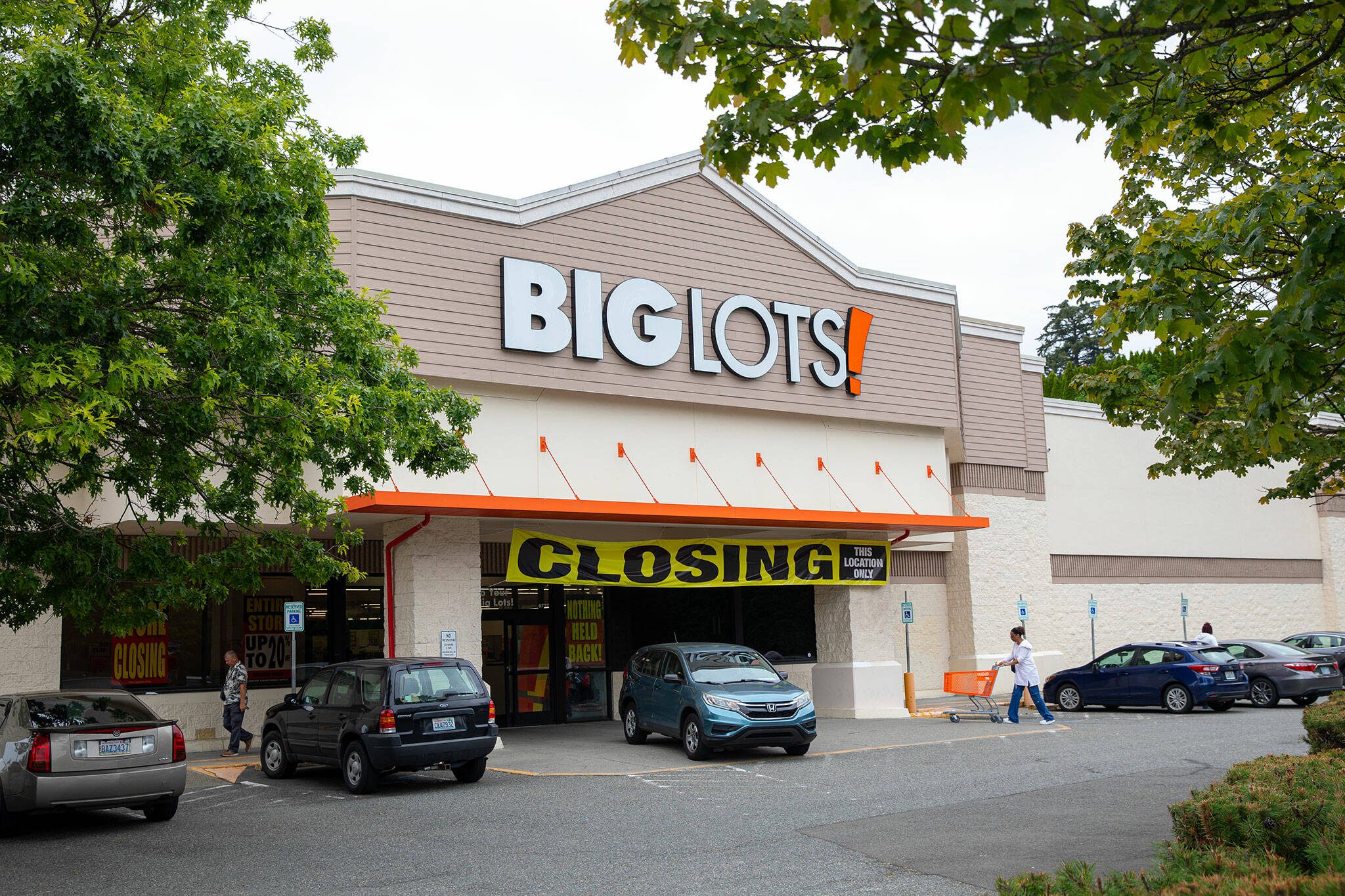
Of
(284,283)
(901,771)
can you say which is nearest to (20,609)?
(284,283)

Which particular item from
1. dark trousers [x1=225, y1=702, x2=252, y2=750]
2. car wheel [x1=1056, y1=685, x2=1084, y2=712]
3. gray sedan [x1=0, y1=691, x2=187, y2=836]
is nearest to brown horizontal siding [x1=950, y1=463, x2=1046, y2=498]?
car wheel [x1=1056, y1=685, x2=1084, y2=712]

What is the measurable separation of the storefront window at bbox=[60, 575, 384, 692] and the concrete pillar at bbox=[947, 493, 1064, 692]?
1402cm

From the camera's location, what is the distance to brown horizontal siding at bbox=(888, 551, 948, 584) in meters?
27.8

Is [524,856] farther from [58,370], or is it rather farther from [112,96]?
[112,96]

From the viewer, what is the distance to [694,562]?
69.7 ft

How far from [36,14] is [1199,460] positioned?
15883 mm

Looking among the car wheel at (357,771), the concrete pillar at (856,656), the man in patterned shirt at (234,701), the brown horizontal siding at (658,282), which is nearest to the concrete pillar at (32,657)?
the man in patterned shirt at (234,701)

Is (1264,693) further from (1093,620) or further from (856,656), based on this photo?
(856,656)

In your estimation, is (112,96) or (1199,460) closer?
(112,96)

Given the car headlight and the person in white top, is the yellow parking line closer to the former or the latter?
the car headlight

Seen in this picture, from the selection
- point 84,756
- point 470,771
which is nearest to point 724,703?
point 470,771

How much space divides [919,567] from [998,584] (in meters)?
2.21

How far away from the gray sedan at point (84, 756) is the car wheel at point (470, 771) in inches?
140

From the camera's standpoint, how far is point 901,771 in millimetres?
14609
